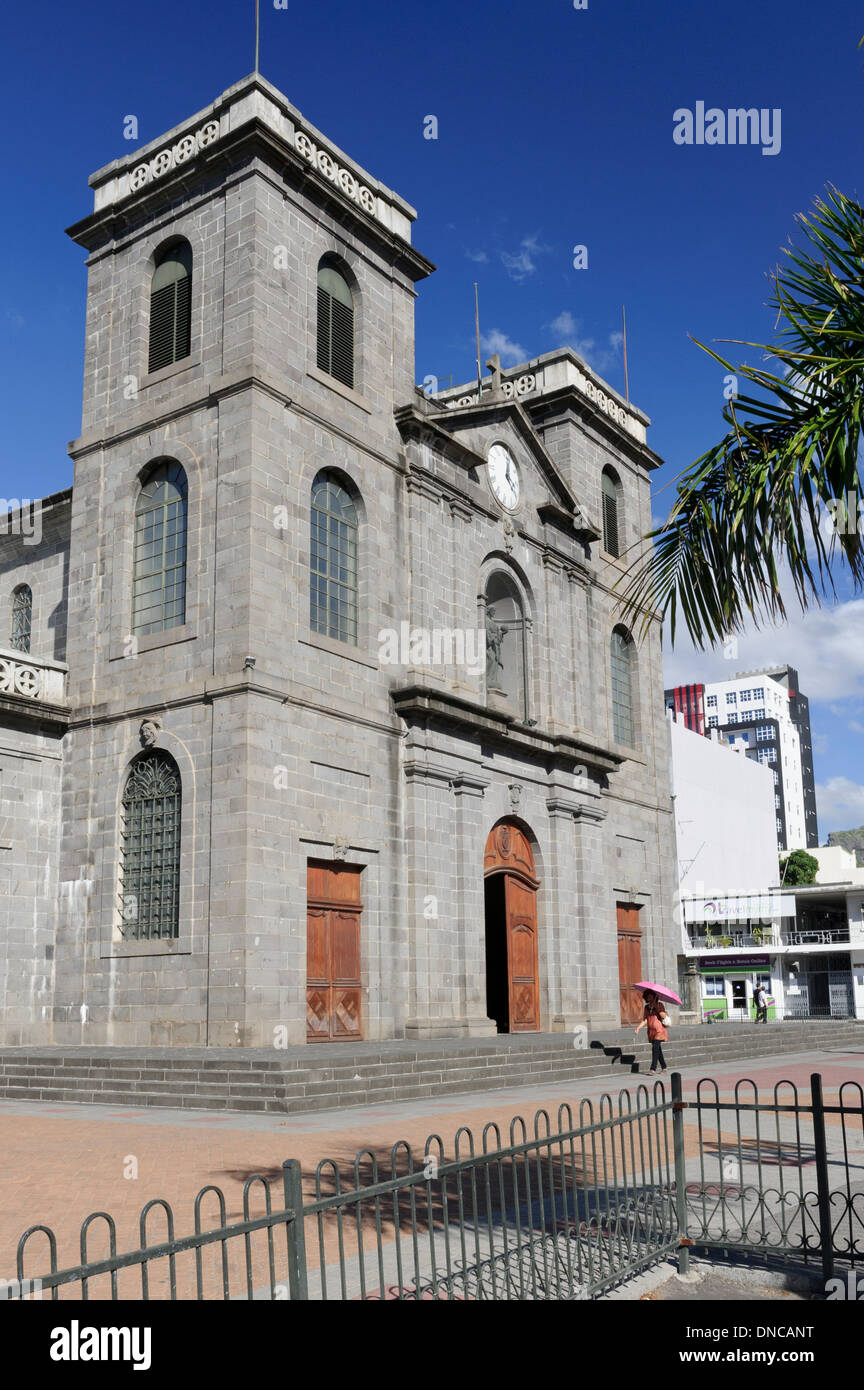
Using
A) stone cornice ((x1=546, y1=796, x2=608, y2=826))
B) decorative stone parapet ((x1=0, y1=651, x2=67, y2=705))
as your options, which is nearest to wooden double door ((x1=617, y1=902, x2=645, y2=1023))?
stone cornice ((x1=546, y1=796, x2=608, y2=826))

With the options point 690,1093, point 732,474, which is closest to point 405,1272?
point 732,474

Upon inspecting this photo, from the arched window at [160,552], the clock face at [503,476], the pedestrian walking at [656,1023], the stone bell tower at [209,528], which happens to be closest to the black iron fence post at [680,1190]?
the pedestrian walking at [656,1023]

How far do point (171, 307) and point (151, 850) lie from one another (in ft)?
37.7

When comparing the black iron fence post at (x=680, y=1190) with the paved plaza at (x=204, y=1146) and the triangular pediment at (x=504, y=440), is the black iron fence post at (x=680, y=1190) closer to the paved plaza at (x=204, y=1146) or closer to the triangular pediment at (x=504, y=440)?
the paved plaza at (x=204, y=1146)

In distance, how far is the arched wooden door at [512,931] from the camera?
29094mm

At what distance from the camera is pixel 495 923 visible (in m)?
30.3

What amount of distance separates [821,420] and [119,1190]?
27.1ft

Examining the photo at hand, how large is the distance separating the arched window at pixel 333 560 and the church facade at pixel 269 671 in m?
0.07

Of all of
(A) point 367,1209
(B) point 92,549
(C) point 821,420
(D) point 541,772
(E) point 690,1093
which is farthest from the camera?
(D) point 541,772

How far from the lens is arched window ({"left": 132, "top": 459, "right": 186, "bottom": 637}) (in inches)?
961

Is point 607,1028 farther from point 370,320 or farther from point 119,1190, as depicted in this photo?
point 119,1190

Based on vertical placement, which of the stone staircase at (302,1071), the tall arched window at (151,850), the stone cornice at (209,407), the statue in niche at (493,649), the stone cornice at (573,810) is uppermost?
the stone cornice at (209,407)

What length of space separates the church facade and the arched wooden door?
94 mm

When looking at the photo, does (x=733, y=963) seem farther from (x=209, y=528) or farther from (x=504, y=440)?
(x=209, y=528)
